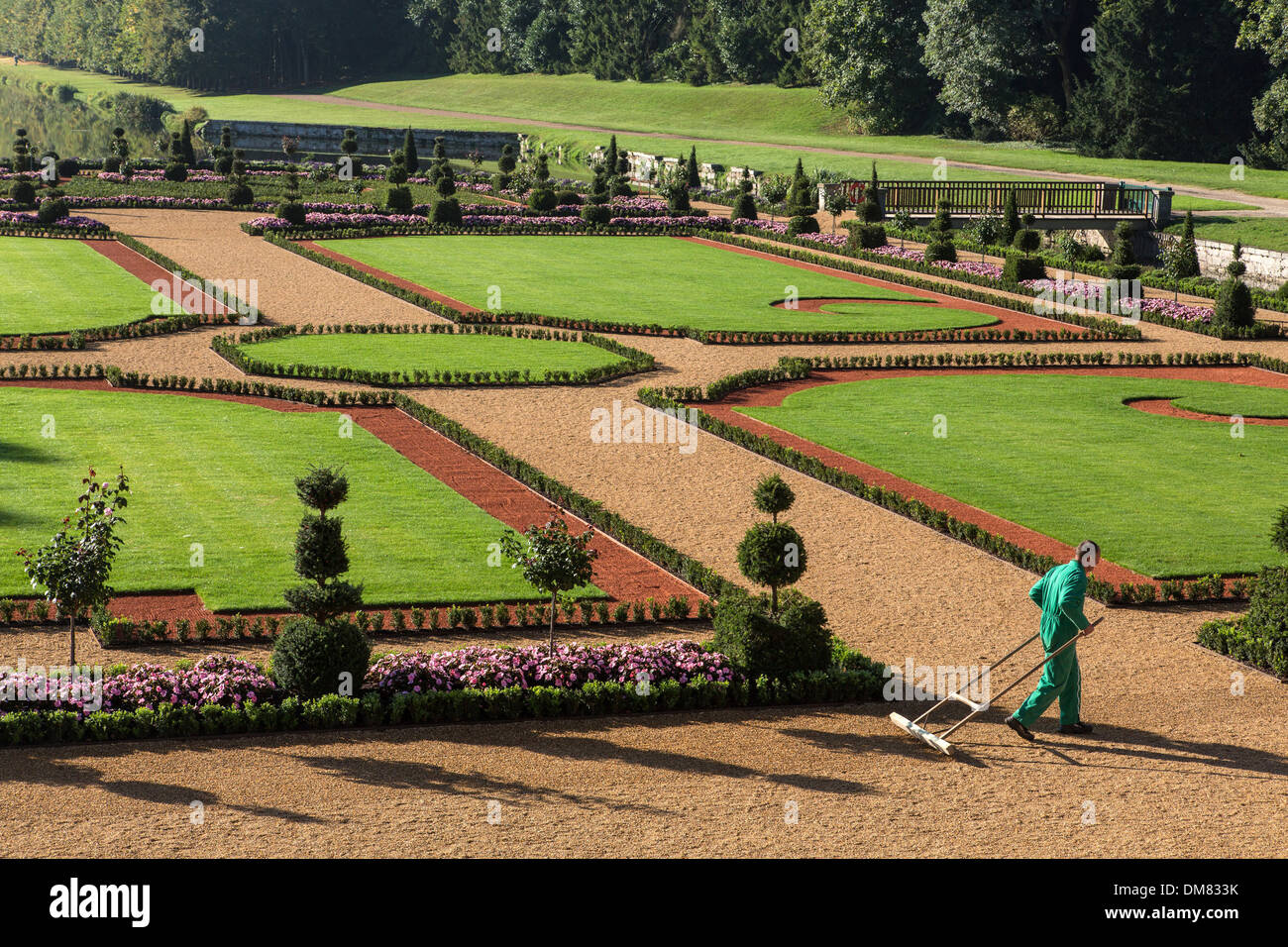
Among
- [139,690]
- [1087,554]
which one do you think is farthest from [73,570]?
[1087,554]

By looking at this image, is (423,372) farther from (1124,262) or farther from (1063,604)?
(1124,262)

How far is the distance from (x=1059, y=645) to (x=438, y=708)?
5700 millimetres

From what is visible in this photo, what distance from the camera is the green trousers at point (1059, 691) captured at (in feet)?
44.8

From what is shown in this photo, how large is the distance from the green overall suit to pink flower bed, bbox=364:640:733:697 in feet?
9.62

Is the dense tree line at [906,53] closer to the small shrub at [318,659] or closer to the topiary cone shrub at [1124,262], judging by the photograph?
the topiary cone shrub at [1124,262]

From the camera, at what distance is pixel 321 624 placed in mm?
13914

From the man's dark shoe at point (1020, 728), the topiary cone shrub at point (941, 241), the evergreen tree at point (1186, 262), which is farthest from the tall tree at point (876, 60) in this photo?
the man's dark shoe at point (1020, 728)

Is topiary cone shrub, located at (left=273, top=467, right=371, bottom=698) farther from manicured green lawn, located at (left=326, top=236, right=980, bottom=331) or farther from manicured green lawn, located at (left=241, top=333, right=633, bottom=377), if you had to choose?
manicured green lawn, located at (left=326, top=236, right=980, bottom=331)

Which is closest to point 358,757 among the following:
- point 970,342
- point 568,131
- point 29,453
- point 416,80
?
point 29,453

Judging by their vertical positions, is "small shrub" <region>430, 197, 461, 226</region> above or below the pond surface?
below

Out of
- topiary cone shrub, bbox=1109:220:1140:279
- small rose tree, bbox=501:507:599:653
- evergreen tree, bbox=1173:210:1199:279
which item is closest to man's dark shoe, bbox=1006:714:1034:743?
small rose tree, bbox=501:507:599:653

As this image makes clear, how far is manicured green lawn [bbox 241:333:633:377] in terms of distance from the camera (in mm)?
30938

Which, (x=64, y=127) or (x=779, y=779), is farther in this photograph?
(x=64, y=127)

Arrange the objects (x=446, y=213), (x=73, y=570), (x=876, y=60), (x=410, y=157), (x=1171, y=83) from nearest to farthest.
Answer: (x=73, y=570) < (x=446, y=213) < (x=410, y=157) < (x=1171, y=83) < (x=876, y=60)
